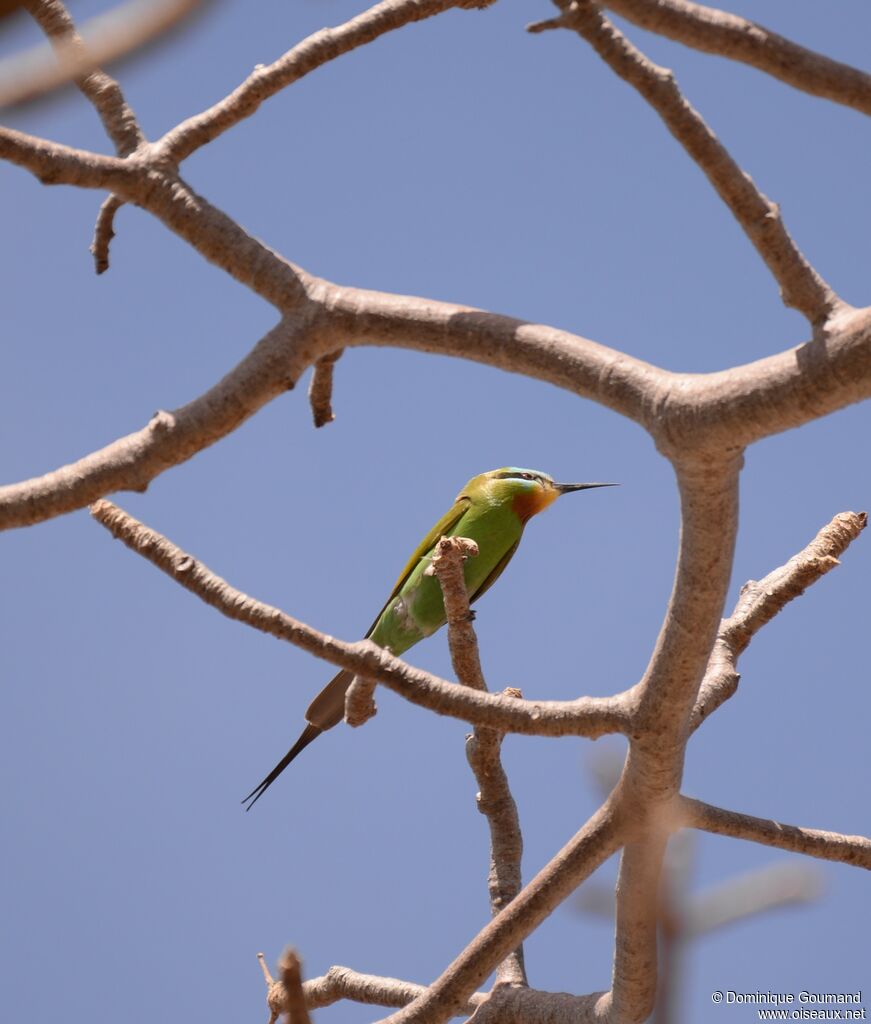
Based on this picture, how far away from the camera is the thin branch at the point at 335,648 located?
88.3 inches

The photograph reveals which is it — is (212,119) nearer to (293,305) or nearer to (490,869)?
(293,305)

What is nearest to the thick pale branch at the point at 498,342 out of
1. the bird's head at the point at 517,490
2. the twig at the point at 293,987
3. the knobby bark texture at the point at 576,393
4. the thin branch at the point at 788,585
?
the knobby bark texture at the point at 576,393

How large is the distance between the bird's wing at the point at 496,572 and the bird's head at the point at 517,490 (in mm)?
167

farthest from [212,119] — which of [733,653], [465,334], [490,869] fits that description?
[490,869]

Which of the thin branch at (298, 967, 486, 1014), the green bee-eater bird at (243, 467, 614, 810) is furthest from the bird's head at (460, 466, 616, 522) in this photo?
the thin branch at (298, 967, 486, 1014)

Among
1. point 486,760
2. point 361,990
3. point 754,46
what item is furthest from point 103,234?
point 361,990

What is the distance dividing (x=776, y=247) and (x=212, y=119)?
129 cm

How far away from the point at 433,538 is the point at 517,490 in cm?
48

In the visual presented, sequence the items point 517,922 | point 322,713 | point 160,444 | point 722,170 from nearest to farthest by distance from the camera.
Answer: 1. point 722,170
2. point 160,444
3. point 517,922
4. point 322,713

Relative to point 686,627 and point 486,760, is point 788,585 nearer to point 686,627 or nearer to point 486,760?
point 486,760

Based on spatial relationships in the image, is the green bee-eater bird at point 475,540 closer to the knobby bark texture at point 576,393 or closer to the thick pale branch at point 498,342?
the knobby bark texture at point 576,393

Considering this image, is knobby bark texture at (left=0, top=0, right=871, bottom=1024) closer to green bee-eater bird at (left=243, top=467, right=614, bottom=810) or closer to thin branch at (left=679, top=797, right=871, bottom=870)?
thin branch at (left=679, top=797, right=871, bottom=870)

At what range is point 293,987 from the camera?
44.9 inches

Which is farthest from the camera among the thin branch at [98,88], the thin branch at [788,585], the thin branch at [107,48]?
the thin branch at [788,585]
